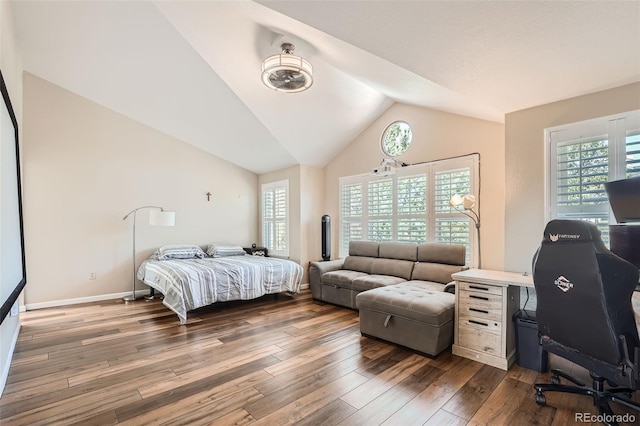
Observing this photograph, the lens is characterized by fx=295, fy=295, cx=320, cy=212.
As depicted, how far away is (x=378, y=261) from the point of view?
465cm

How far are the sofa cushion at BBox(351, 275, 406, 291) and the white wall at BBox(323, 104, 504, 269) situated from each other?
1.18m

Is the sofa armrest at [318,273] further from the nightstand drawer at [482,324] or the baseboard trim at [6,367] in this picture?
the baseboard trim at [6,367]

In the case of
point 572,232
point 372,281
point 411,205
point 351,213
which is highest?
point 411,205

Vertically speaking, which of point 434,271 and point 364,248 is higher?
point 364,248

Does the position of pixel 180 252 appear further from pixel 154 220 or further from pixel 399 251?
pixel 399 251

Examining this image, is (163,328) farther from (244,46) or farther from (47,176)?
(244,46)

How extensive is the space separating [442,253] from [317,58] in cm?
300

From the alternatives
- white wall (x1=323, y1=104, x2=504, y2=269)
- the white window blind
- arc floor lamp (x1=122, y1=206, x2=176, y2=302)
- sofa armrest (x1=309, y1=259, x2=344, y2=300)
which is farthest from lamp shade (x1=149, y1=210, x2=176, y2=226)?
the white window blind

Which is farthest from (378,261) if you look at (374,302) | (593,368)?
(593,368)

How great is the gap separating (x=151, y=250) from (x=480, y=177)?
5551mm

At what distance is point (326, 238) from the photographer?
5.63 metres

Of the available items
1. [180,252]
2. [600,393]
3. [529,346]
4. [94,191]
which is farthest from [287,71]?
[94,191]

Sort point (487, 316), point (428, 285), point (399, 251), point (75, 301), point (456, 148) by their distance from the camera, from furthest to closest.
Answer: point (75, 301) < point (399, 251) < point (456, 148) < point (428, 285) < point (487, 316)

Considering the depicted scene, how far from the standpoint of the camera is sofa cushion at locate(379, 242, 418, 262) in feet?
14.3
